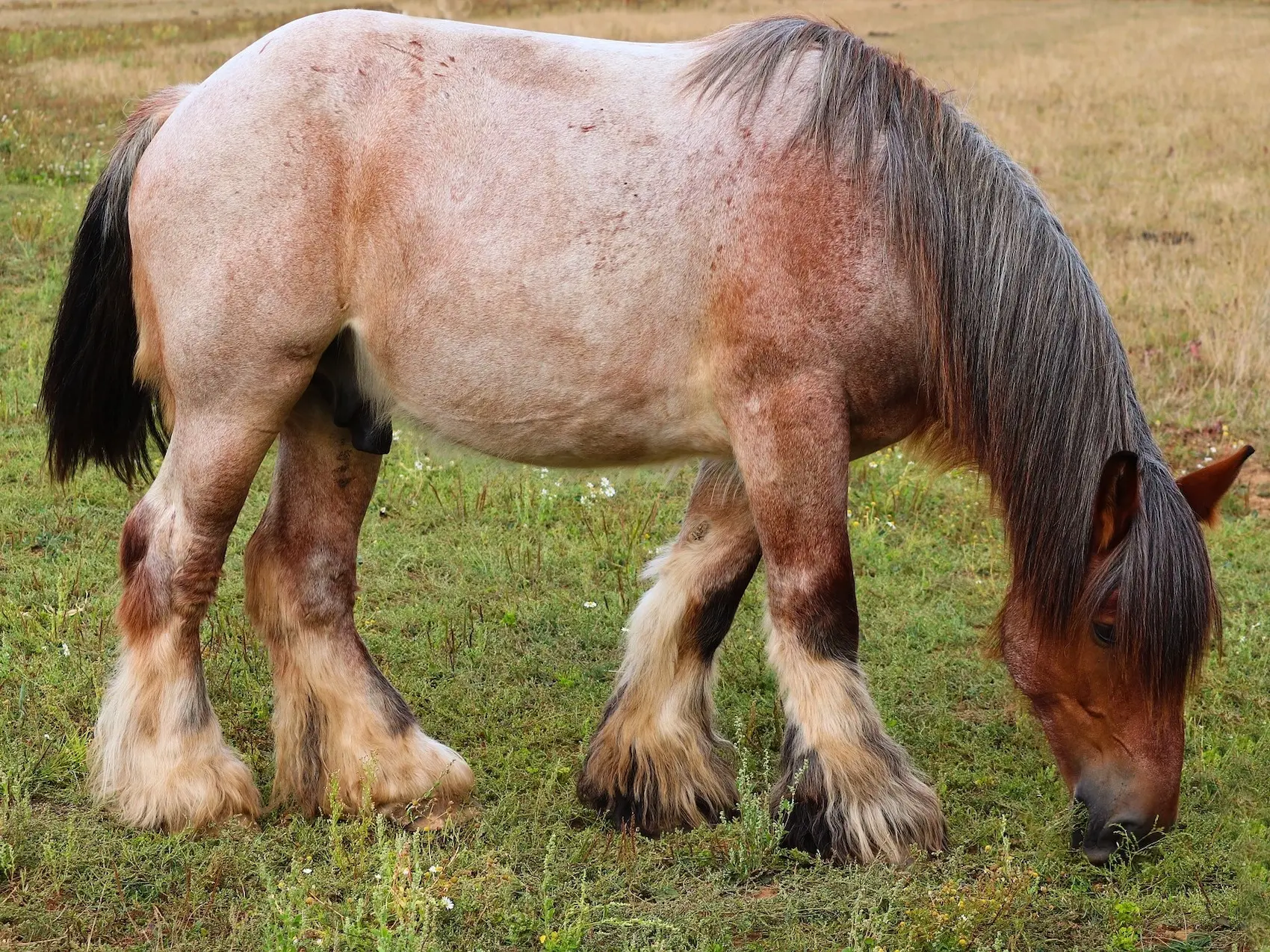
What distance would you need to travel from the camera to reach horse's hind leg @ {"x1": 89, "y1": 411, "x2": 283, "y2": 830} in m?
3.85

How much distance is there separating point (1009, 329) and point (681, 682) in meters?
1.51

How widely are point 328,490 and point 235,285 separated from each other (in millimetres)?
800

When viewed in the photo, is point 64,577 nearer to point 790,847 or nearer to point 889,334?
point 790,847

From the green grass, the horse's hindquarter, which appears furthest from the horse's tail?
the green grass

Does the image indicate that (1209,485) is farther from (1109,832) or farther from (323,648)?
(323,648)

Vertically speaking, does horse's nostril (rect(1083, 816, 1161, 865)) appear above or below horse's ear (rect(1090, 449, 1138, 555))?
below

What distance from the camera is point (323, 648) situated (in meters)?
4.20

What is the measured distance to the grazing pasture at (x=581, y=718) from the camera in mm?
3404

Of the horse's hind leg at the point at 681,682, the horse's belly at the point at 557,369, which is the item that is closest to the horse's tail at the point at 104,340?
the horse's belly at the point at 557,369

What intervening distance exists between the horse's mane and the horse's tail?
193 centimetres

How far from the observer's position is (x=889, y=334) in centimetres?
352

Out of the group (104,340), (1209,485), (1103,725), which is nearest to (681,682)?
(1103,725)

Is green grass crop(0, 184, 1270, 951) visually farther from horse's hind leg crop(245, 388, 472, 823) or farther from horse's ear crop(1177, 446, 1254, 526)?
horse's ear crop(1177, 446, 1254, 526)

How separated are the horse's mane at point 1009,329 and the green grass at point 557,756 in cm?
52
